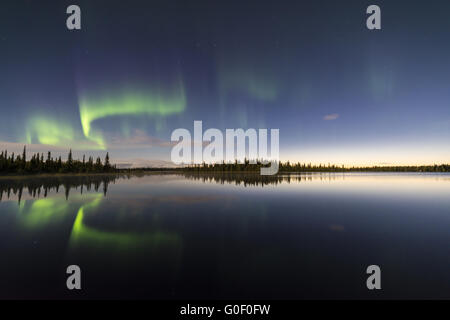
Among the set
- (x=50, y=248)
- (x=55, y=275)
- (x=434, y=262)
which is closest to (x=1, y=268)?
(x=50, y=248)

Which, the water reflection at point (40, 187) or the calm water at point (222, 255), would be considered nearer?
the calm water at point (222, 255)

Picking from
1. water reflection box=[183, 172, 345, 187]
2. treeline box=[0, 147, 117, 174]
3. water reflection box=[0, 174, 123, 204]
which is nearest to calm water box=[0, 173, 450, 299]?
water reflection box=[0, 174, 123, 204]

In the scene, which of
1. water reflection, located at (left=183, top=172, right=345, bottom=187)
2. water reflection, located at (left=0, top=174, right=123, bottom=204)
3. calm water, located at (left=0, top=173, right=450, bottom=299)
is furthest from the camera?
water reflection, located at (left=183, top=172, right=345, bottom=187)

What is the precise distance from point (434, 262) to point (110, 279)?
57.6ft

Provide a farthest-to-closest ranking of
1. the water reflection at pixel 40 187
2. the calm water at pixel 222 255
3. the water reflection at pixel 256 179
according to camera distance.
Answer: the water reflection at pixel 256 179 < the water reflection at pixel 40 187 < the calm water at pixel 222 255

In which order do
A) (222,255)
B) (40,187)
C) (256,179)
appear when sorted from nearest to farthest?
(222,255) → (40,187) → (256,179)

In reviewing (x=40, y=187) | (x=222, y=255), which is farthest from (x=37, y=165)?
(x=222, y=255)

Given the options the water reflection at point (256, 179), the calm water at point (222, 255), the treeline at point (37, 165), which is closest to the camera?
the calm water at point (222, 255)

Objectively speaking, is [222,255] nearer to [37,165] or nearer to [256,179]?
[256,179]

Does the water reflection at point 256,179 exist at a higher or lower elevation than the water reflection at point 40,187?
lower

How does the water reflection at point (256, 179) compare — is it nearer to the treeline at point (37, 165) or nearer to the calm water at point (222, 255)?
the calm water at point (222, 255)

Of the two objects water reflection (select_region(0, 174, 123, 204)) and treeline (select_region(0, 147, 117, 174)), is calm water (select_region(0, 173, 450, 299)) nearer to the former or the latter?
water reflection (select_region(0, 174, 123, 204))

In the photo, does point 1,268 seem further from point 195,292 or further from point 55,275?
point 195,292

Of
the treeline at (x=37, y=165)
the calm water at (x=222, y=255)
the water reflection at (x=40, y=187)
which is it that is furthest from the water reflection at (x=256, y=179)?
the treeline at (x=37, y=165)
